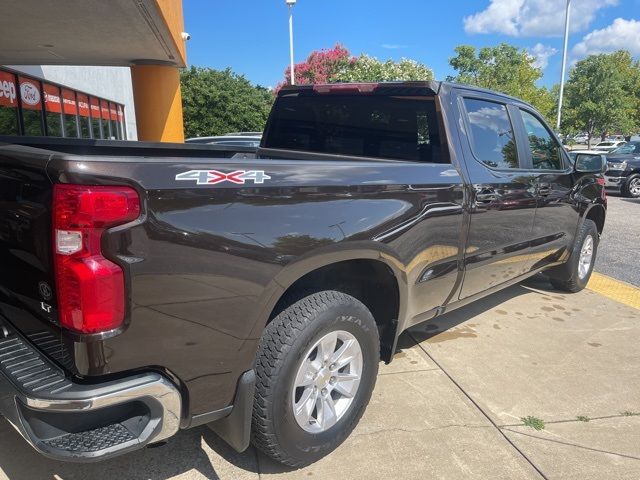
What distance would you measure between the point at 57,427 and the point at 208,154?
2.81 m

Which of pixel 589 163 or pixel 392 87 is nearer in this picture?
pixel 392 87

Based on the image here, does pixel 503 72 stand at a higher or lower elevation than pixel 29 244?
higher

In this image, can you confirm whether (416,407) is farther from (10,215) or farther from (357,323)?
(10,215)

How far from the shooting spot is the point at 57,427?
74.7 inches

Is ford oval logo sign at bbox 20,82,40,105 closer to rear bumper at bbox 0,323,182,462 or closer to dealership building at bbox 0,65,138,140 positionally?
dealership building at bbox 0,65,138,140

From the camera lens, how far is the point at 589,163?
5078 mm

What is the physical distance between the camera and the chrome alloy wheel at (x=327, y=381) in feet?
8.38

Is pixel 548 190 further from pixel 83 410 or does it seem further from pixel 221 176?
pixel 83 410

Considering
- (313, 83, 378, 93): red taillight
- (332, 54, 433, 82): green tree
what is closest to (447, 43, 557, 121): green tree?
(332, 54, 433, 82): green tree

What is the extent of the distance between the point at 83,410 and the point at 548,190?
3.97 metres

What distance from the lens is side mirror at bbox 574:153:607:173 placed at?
500cm

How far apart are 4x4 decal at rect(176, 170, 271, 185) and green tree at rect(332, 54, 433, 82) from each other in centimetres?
2652

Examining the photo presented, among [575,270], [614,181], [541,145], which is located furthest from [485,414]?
[614,181]

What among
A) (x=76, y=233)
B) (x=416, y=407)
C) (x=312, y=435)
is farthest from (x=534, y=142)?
(x=76, y=233)
